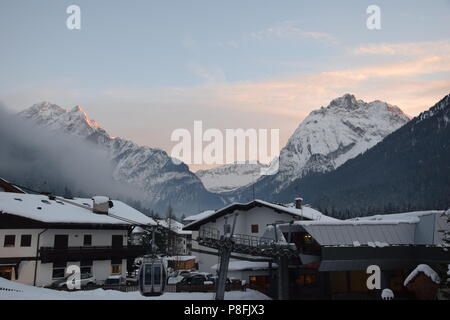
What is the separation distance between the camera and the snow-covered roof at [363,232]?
45.4 m

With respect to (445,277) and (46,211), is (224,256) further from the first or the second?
(46,211)

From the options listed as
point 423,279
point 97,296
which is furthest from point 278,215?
point 97,296

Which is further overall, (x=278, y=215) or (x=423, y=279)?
(x=278, y=215)

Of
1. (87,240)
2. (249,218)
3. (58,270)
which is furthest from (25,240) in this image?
(249,218)

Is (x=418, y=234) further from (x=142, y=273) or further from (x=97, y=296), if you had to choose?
(x=97, y=296)

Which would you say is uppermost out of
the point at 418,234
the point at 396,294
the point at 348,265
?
the point at 418,234

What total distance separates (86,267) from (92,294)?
18.8 metres

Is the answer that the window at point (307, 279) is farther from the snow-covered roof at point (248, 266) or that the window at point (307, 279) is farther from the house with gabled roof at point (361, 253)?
the snow-covered roof at point (248, 266)

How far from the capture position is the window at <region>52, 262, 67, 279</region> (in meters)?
54.1

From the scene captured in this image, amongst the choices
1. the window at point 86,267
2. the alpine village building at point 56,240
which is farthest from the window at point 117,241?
the window at point 86,267

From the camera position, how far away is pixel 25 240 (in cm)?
5250

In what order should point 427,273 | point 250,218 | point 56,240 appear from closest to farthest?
point 427,273, point 56,240, point 250,218

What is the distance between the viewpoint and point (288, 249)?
42000 mm
